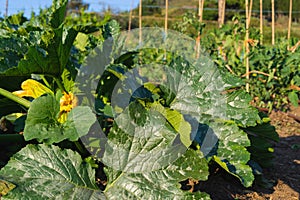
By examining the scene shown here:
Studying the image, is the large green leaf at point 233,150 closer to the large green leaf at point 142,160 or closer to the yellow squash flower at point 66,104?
the large green leaf at point 142,160

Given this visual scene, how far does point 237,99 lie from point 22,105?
34.7 inches

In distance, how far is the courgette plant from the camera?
1403mm

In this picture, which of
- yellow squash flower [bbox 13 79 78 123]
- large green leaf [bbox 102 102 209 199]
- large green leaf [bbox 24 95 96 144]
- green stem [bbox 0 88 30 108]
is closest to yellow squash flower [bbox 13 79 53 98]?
yellow squash flower [bbox 13 79 78 123]

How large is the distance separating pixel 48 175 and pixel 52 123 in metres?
0.21

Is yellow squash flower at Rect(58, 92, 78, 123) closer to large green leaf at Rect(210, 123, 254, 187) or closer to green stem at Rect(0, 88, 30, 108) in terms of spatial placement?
green stem at Rect(0, 88, 30, 108)

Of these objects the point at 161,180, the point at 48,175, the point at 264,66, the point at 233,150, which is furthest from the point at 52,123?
the point at 264,66

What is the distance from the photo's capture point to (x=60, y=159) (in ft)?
4.69

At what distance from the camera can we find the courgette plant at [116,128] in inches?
55.2

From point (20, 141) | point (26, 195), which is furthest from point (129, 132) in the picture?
point (20, 141)

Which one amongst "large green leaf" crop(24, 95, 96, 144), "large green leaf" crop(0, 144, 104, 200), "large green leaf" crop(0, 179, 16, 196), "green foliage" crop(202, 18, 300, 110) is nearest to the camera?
"large green leaf" crop(0, 144, 104, 200)

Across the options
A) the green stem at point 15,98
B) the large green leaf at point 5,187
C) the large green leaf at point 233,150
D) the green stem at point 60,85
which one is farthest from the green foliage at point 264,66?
the large green leaf at point 5,187

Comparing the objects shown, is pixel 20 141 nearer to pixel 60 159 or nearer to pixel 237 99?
pixel 60 159

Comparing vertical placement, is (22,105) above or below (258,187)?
above

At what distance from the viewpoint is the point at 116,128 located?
146 centimetres
